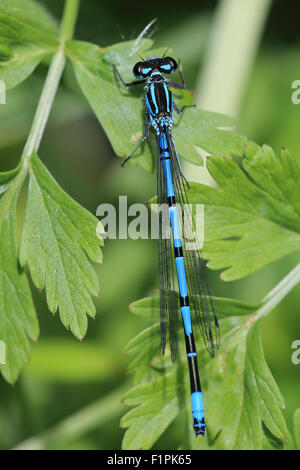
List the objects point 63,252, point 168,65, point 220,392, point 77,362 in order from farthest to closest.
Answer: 1. point 77,362
2. point 168,65
3. point 220,392
4. point 63,252

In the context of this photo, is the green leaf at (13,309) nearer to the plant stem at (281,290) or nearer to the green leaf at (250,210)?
the green leaf at (250,210)

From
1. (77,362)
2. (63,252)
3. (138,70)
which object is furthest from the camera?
(77,362)

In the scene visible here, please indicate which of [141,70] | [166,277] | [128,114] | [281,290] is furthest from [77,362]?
[141,70]

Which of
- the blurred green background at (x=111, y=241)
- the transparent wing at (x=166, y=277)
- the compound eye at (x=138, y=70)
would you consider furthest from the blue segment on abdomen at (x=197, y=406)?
the compound eye at (x=138, y=70)

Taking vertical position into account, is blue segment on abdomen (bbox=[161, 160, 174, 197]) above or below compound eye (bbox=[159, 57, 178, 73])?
below

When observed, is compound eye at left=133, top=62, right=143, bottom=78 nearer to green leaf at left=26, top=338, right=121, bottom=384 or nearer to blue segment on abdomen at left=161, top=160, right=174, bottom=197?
blue segment on abdomen at left=161, top=160, right=174, bottom=197

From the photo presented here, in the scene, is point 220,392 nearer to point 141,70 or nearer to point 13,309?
point 13,309

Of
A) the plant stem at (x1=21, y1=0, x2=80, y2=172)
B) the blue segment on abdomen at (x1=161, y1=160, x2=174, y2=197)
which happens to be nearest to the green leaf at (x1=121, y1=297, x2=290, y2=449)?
the blue segment on abdomen at (x1=161, y1=160, x2=174, y2=197)
